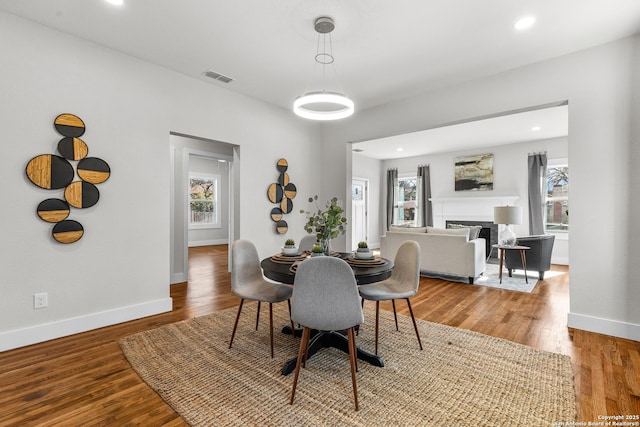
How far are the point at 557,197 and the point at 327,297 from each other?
23.7 ft

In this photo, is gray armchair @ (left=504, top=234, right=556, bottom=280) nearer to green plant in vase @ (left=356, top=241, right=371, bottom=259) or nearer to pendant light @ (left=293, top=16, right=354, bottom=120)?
green plant in vase @ (left=356, top=241, right=371, bottom=259)

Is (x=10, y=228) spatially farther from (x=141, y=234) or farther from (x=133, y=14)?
(x=133, y=14)

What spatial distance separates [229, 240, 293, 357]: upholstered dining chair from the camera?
2.48 m

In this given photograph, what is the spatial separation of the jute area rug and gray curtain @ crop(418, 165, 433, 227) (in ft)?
19.6

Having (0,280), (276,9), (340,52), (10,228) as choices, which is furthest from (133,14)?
(0,280)

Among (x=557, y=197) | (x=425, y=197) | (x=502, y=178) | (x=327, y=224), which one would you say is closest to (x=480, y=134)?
(x=502, y=178)

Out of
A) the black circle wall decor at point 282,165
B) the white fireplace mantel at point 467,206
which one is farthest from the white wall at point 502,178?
the black circle wall decor at point 282,165

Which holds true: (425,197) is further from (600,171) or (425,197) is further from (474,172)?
(600,171)

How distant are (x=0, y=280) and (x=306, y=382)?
262 centimetres

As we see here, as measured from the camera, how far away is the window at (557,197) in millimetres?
6750

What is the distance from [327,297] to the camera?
1837 millimetres

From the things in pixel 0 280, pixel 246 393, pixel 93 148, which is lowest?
pixel 246 393

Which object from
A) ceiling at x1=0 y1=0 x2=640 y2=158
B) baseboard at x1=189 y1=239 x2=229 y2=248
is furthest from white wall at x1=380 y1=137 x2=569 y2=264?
baseboard at x1=189 y1=239 x2=229 y2=248

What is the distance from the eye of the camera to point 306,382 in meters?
2.06
